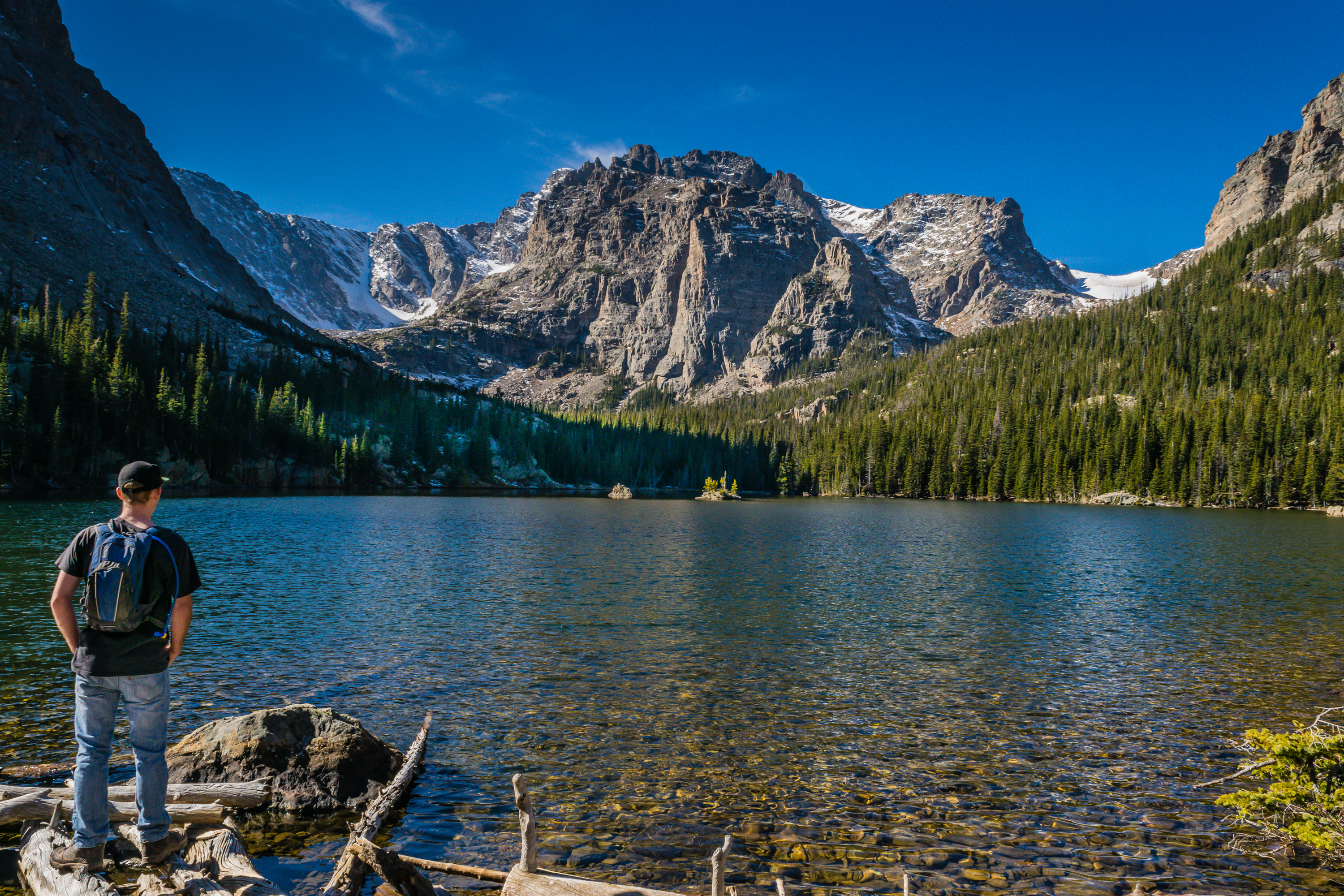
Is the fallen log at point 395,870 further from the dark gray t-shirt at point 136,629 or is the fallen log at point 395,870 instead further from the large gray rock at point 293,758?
the large gray rock at point 293,758

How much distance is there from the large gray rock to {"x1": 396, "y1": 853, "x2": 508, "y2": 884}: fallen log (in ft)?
9.30

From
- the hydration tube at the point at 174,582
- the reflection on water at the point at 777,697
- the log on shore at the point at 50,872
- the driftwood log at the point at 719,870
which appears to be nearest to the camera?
the driftwood log at the point at 719,870

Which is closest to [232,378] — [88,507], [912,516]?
[88,507]

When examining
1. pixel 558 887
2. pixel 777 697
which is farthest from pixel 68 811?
pixel 777 697

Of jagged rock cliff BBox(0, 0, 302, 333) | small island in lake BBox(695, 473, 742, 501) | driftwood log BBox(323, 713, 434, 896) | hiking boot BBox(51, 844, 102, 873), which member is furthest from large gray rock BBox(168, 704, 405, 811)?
jagged rock cliff BBox(0, 0, 302, 333)

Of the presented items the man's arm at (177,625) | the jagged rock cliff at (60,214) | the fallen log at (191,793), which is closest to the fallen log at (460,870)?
the fallen log at (191,793)

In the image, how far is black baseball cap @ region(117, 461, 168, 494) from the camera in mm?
7848

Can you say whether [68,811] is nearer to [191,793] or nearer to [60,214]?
[191,793]

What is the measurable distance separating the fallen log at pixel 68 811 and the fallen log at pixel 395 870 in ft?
10.3

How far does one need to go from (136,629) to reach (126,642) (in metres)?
0.17

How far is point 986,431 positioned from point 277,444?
152m

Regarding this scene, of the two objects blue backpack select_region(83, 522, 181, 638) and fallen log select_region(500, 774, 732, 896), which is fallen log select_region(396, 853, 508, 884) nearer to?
fallen log select_region(500, 774, 732, 896)

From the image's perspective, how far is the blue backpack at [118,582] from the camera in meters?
7.54

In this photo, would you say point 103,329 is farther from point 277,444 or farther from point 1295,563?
point 1295,563
